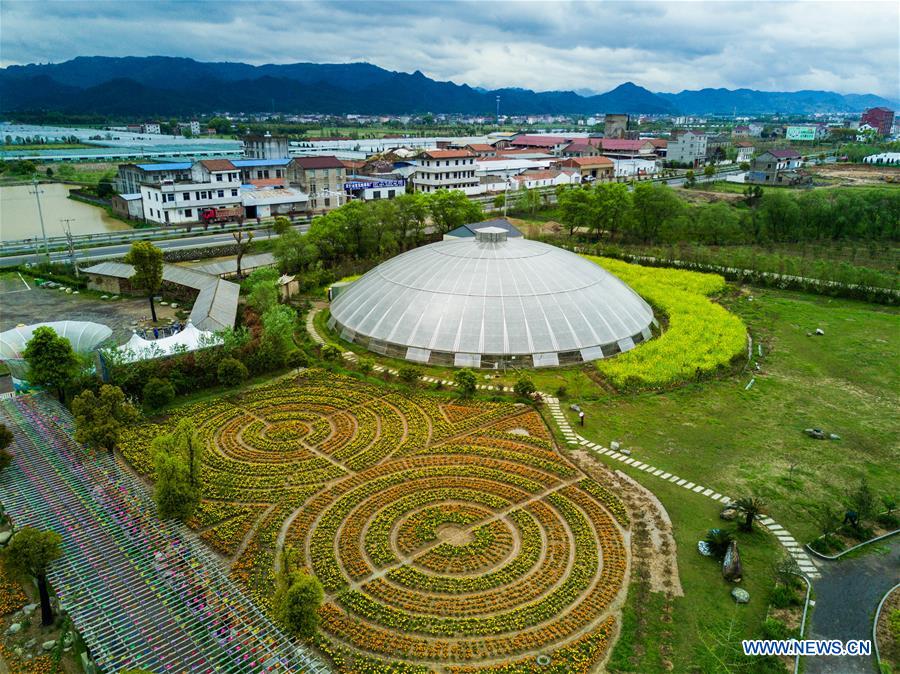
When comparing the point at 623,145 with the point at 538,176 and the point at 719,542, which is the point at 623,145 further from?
the point at 719,542

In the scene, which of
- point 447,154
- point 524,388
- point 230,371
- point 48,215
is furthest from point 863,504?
point 48,215

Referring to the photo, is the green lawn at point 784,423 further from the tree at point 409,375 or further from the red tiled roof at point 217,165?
the red tiled roof at point 217,165

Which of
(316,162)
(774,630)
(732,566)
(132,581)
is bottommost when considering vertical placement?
(774,630)

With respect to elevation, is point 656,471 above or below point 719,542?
below

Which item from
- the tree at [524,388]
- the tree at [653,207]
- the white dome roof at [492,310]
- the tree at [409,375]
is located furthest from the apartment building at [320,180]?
the tree at [524,388]

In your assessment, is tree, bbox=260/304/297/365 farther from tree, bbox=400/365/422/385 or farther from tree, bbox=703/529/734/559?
tree, bbox=703/529/734/559

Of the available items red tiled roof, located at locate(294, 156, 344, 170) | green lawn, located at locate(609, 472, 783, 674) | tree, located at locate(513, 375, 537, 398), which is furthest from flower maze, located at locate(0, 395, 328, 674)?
red tiled roof, located at locate(294, 156, 344, 170)

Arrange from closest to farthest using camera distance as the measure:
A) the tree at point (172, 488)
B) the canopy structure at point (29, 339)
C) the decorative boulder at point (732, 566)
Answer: the decorative boulder at point (732, 566) < the tree at point (172, 488) < the canopy structure at point (29, 339)
